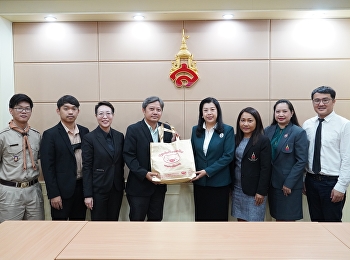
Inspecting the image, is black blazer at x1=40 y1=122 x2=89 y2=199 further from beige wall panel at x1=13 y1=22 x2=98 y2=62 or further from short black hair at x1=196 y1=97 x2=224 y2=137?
short black hair at x1=196 y1=97 x2=224 y2=137

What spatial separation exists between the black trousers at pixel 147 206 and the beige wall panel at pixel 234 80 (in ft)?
4.37

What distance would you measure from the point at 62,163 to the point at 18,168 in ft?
1.38

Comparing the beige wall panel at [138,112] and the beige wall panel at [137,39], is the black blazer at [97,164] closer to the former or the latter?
the beige wall panel at [138,112]

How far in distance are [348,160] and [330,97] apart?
0.62 metres

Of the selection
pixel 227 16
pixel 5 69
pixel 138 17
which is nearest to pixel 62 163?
pixel 5 69

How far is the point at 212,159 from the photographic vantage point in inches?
107

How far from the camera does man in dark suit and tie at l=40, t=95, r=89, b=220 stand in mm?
2643

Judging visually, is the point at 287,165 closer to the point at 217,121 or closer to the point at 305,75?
the point at 217,121

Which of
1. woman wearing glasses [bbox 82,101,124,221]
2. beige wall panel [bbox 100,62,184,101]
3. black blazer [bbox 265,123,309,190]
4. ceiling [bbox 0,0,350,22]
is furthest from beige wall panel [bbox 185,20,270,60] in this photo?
woman wearing glasses [bbox 82,101,124,221]

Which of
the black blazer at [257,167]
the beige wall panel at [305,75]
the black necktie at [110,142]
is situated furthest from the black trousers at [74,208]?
the beige wall panel at [305,75]

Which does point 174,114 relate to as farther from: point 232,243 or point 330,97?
point 232,243

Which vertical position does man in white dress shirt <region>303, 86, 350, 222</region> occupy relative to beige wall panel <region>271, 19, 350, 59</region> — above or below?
below

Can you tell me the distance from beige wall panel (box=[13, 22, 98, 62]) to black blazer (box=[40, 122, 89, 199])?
111cm

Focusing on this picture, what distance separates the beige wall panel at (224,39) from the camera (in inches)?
128
